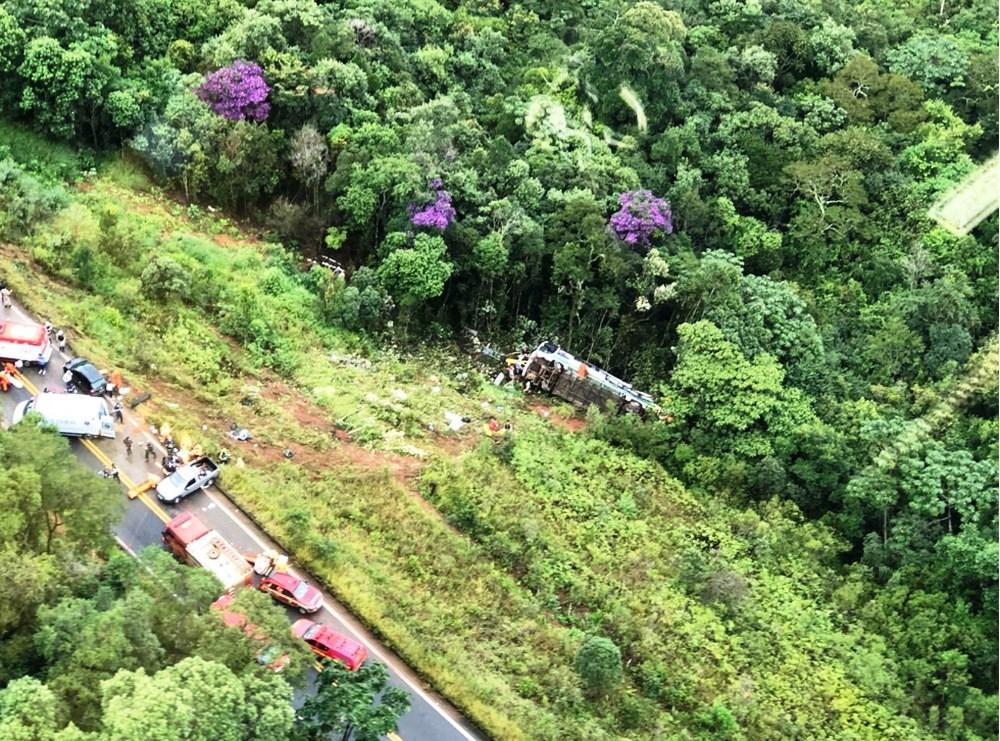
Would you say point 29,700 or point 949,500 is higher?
point 949,500

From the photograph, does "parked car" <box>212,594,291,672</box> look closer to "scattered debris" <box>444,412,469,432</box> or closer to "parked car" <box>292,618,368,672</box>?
"parked car" <box>292,618,368,672</box>

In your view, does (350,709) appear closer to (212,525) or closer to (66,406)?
(212,525)

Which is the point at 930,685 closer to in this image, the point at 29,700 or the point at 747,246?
the point at 747,246

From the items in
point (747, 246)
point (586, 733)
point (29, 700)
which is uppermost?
point (747, 246)

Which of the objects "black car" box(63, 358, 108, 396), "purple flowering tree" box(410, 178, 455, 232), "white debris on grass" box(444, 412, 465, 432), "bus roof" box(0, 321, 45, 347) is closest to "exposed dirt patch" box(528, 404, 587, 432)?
"white debris on grass" box(444, 412, 465, 432)

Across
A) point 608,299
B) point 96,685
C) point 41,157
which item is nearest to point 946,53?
point 608,299

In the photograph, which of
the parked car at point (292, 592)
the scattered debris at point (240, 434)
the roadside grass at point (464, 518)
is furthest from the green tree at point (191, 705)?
the scattered debris at point (240, 434)
